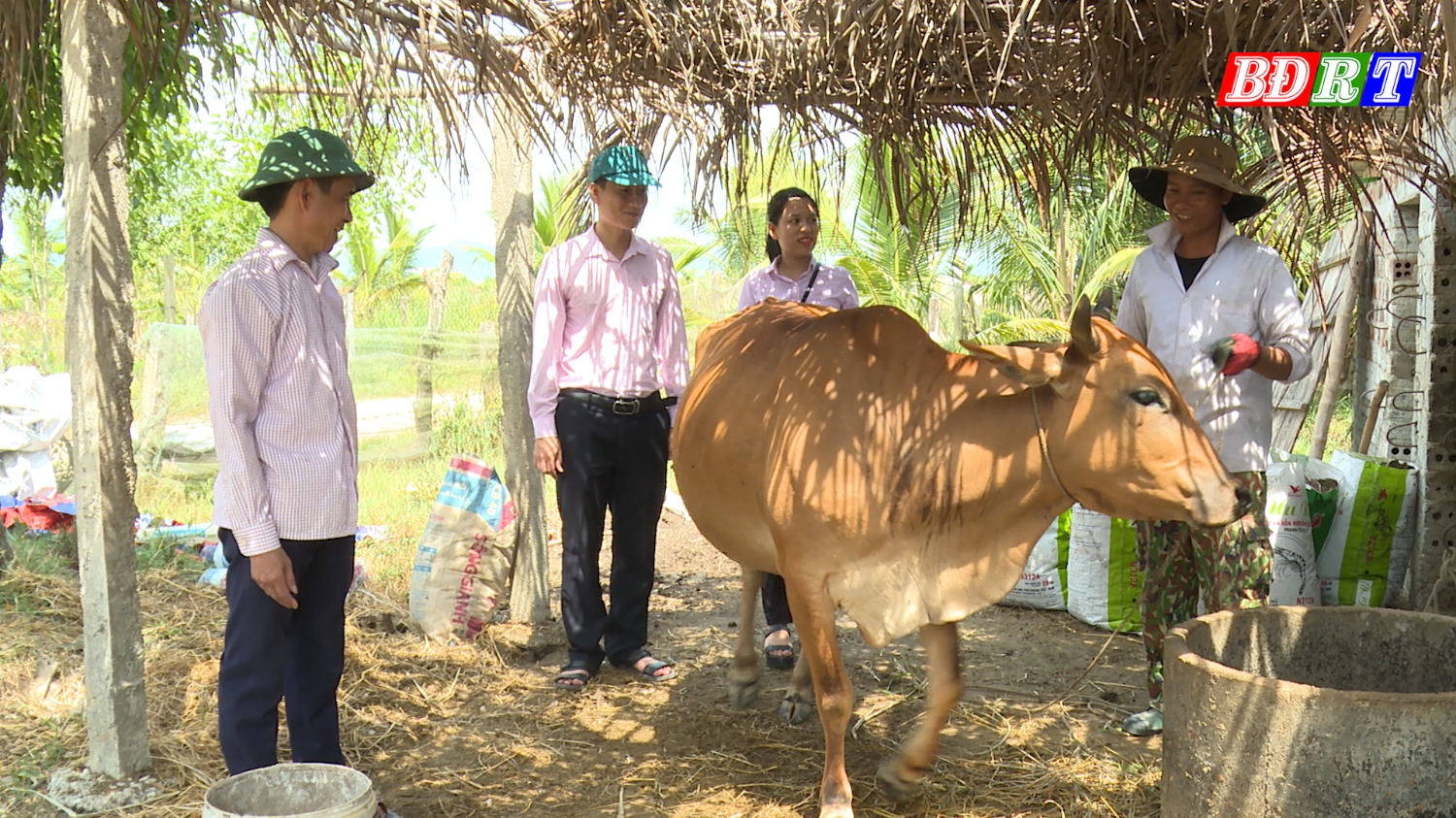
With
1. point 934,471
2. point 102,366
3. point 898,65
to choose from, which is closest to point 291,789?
point 102,366

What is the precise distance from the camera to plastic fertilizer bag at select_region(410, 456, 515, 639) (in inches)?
193

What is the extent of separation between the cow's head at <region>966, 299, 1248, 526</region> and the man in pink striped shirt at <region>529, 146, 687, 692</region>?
165 cm

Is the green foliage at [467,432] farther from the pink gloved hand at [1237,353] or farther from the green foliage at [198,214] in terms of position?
the pink gloved hand at [1237,353]

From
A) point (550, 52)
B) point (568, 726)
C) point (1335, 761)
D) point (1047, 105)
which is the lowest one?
point (568, 726)

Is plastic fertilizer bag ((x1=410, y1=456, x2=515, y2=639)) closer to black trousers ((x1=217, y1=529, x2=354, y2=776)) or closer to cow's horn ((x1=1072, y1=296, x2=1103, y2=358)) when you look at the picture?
black trousers ((x1=217, y1=529, x2=354, y2=776))

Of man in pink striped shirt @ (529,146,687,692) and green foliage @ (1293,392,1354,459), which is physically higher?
man in pink striped shirt @ (529,146,687,692)

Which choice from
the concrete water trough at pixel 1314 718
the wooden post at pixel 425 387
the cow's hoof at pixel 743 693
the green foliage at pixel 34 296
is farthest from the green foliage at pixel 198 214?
the concrete water trough at pixel 1314 718

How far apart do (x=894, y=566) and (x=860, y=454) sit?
314 millimetres

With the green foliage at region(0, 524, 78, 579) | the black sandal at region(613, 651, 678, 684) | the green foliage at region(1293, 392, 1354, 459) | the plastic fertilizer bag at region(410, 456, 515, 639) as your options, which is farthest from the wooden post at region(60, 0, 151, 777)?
the green foliage at region(1293, 392, 1354, 459)

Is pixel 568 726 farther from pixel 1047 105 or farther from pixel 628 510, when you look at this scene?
pixel 1047 105

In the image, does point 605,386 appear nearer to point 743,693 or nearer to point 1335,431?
point 743,693

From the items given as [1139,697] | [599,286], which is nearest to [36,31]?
[599,286]

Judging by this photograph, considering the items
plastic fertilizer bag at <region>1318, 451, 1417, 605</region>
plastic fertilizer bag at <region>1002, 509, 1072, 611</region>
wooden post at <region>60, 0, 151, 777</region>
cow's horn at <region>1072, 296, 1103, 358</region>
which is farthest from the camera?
plastic fertilizer bag at <region>1002, 509, 1072, 611</region>

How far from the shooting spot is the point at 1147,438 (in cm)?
293
